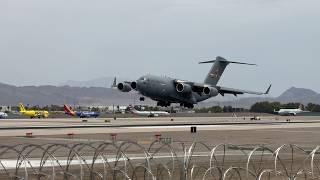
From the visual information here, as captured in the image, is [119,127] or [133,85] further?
[133,85]

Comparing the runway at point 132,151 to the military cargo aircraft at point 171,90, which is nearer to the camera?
the runway at point 132,151

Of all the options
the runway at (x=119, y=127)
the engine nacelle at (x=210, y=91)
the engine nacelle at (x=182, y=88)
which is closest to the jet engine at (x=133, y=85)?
Answer: the engine nacelle at (x=182, y=88)

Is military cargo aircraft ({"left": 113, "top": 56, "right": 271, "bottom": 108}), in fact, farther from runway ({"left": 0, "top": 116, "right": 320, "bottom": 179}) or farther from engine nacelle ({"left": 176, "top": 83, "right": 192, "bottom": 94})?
runway ({"left": 0, "top": 116, "right": 320, "bottom": 179})

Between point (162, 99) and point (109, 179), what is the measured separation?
9308 centimetres

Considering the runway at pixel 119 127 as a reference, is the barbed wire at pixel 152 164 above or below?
below

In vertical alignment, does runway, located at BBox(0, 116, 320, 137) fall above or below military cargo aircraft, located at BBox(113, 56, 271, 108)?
below

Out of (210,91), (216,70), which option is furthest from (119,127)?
(216,70)

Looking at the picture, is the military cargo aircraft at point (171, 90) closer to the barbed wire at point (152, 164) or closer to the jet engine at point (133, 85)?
the jet engine at point (133, 85)

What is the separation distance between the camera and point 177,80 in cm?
11319

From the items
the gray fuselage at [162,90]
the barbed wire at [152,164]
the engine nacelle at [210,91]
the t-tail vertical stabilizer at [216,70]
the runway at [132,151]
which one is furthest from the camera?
the t-tail vertical stabilizer at [216,70]

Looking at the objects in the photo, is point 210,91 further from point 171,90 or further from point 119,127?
point 119,127

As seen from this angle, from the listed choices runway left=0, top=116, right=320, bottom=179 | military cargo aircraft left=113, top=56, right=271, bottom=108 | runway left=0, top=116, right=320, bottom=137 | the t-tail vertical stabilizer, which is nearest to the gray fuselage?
military cargo aircraft left=113, top=56, right=271, bottom=108

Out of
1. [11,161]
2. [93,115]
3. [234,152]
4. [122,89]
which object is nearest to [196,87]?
[122,89]

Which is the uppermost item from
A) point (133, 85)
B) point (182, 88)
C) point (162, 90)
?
point (133, 85)
